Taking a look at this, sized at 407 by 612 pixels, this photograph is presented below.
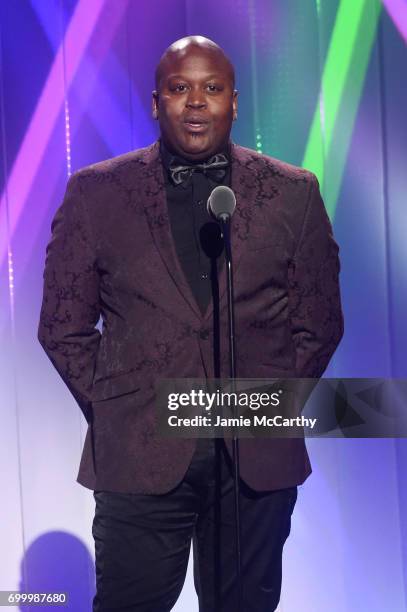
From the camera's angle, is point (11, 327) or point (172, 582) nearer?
point (172, 582)

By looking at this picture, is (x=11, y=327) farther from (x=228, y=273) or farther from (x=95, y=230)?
(x=228, y=273)

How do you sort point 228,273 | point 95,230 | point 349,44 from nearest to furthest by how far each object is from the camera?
point 228,273 → point 95,230 → point 349,44

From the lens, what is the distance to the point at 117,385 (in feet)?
6.15

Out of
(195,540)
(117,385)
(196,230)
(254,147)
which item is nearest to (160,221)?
(196,230)

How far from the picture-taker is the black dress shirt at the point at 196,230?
6.11 ft

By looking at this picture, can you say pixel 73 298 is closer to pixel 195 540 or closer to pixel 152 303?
pixel 152 303

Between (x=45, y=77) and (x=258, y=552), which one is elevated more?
(x=45, y=77)

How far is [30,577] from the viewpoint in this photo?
9.14ft

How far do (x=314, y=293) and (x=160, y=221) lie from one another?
0.36 meters

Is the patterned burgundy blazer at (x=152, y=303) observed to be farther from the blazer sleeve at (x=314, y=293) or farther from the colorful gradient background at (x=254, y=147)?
the colorful gradient background at (x=254, y=147)

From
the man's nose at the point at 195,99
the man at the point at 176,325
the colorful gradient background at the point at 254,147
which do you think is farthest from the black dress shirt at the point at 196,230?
the colorful gradient background at the point at 254,147

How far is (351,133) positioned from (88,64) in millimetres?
756

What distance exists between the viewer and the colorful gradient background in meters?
2.65

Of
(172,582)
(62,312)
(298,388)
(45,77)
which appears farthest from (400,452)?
(45,77)
